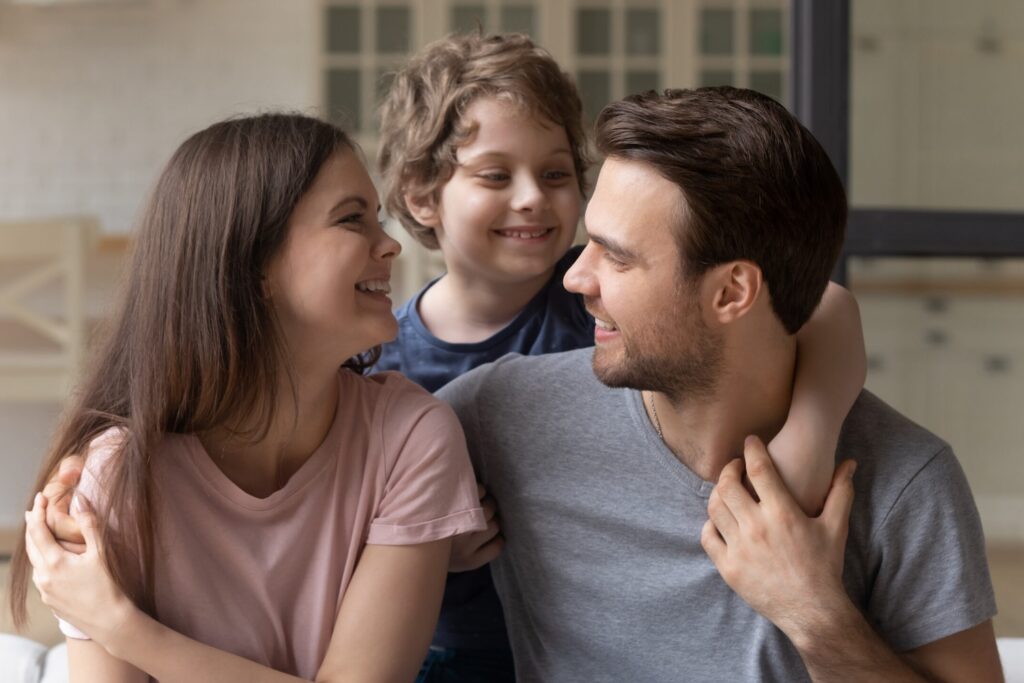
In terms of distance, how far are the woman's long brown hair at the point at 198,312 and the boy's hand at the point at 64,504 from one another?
29mm

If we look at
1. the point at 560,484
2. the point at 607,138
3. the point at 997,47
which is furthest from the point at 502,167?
the point at 997,47

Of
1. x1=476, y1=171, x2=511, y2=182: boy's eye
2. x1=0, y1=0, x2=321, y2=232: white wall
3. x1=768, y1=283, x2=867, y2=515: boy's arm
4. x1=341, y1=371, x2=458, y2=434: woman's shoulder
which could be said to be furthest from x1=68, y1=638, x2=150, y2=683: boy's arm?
x1=0, y1=0, x2=321, y2=232: white wall

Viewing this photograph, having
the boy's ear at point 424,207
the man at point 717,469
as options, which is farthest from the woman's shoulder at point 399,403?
the boy's ear at point 424,207

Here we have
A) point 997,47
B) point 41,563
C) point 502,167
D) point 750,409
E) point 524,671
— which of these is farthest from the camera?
point 997,47

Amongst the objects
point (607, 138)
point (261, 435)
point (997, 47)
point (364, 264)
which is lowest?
point (261, 435)

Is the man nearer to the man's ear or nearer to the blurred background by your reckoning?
the man's ear

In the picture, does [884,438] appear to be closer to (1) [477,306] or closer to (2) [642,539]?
(2) [642,539]

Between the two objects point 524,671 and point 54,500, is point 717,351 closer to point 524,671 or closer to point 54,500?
point 524,671

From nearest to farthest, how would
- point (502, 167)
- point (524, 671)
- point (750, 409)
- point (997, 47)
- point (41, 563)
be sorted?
point (41, 563) → point (750, 409) → point (524, 671) → point (502, 167) → point (997, 47)

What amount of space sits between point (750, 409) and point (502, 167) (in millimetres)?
543

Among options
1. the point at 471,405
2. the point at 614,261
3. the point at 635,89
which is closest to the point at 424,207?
the point at 471,405

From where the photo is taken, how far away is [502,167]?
1690 mm

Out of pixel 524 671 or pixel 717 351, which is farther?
pixel 524 671

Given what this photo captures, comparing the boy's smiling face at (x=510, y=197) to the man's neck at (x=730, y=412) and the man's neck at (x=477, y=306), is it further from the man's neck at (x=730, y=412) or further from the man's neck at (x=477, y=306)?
the man's neck at (x=730, y=412)
